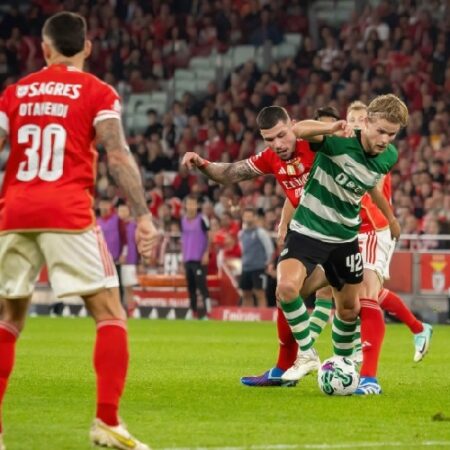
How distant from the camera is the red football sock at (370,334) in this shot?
993cm

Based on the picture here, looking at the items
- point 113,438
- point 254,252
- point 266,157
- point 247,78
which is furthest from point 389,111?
point 247,78

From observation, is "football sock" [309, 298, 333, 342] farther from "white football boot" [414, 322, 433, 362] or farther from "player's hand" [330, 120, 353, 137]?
"player's hand" [330, 120, 353, 137]

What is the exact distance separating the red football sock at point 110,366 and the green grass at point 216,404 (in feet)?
1.02

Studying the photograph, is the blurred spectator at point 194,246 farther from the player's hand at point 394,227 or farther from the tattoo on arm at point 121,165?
the tattoo on arm at point 121,165

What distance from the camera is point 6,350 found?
6.90m

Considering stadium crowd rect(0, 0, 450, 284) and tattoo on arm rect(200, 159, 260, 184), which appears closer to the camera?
tattoo on arm rect(200, 159, 260, 184)

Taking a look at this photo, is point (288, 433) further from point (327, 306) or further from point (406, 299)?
point (406, 299)

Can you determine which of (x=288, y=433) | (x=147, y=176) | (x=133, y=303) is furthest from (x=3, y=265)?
(x=147, y=176)

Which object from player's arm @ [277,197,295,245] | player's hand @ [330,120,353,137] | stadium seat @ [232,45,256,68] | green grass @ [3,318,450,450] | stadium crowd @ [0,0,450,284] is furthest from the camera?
stadium seat @ [232,45,256,68]

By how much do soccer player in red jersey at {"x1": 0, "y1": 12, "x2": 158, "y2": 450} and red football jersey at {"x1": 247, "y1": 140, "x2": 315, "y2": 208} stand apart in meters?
3.68

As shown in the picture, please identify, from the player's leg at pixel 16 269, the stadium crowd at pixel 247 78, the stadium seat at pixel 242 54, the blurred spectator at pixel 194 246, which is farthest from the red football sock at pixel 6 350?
the stadium seat at pixel 242 54

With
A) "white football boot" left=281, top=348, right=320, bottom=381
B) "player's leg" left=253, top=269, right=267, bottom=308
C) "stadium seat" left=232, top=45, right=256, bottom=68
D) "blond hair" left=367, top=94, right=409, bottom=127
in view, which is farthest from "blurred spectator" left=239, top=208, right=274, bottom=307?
"blond hair" left=367, top=94, right=409, bottom=127

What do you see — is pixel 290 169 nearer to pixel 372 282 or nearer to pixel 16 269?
pixel 372 282

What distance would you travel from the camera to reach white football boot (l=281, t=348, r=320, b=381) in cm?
995
